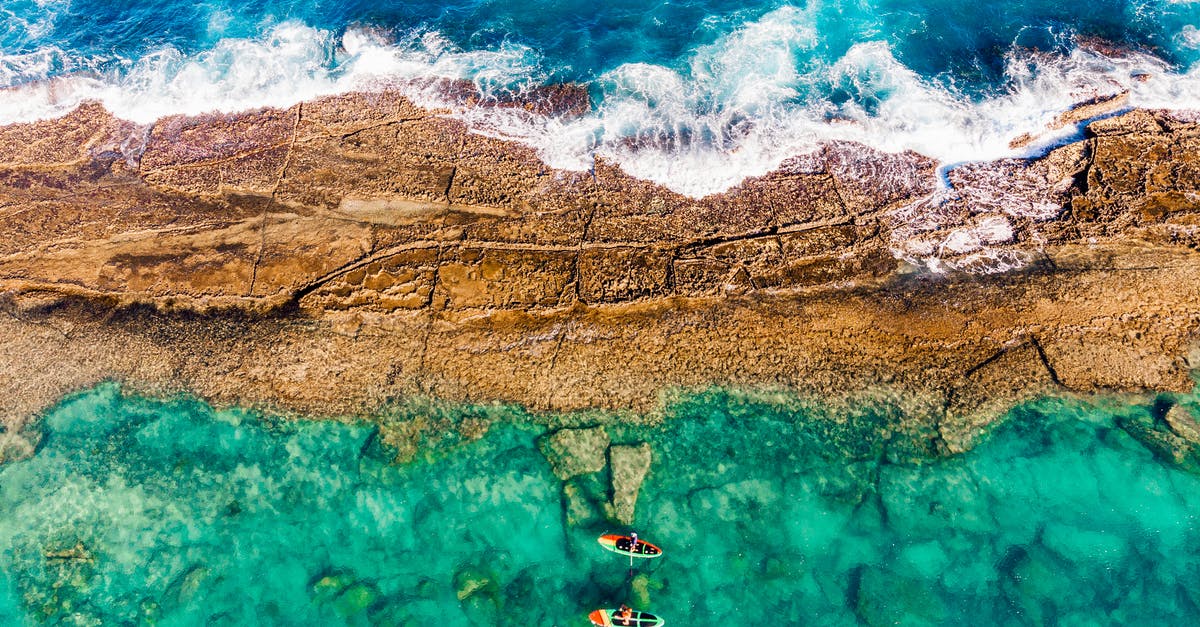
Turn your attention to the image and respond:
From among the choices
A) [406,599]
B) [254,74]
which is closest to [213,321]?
[406,599]

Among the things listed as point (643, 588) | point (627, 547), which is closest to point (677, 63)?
point (627, 547)

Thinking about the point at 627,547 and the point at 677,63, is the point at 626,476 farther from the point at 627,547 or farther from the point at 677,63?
the point at 677,63

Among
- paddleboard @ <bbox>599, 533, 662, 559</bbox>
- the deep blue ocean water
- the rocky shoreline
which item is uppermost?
the deep blue ocean water

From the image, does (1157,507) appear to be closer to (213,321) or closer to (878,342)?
(878,342)

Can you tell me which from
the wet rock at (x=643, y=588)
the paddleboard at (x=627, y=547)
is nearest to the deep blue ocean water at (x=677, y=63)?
the paddleboard at (x=627, y=547)

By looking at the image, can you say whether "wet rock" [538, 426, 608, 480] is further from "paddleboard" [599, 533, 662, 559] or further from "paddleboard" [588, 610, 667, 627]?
"paddleboard" [588, 610, 667, 627]

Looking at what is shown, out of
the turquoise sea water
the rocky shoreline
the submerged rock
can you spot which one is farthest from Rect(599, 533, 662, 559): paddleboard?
the submerged rock
